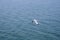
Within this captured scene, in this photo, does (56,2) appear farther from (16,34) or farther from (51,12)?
(16,34)

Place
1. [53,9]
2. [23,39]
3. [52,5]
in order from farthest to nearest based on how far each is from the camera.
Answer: [52,5] < [53,9] < [23,39]

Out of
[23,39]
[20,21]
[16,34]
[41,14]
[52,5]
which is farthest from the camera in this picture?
Result: [52,5]

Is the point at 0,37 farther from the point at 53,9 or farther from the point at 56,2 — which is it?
the point at 56,2

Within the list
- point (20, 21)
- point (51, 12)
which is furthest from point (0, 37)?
point (51, 12)

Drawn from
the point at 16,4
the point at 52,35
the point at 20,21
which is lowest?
the point at 52,35

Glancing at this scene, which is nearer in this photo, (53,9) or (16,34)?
(16,34)

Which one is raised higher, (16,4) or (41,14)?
(16,4)
